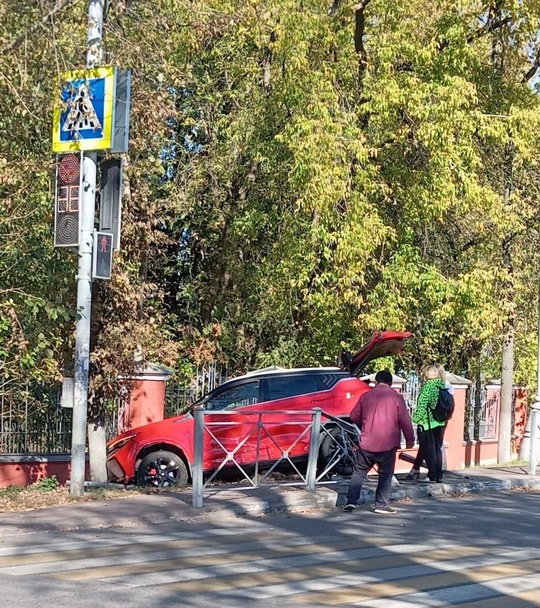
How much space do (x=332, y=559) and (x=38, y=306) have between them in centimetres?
628

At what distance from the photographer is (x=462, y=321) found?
67.1 ft

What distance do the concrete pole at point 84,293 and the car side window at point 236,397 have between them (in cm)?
303

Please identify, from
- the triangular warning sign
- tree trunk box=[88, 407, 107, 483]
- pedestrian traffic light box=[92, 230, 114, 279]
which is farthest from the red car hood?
A: the triangular warning sign

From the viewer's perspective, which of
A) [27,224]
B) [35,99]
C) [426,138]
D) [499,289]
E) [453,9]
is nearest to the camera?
[35,99]

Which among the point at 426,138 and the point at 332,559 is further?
the point at 426,138

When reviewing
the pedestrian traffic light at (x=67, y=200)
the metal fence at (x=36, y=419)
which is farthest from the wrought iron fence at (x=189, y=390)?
the pedestrian traffic light at (x=67, y=200)

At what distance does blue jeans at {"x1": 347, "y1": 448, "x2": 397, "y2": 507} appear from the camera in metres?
12.7

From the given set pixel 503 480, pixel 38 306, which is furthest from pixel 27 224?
pixel 503 480

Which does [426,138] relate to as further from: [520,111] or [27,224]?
[27,224]

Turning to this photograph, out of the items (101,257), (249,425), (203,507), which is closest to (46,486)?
(249,425)

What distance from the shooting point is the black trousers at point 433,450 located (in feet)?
52.0

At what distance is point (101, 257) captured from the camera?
1325cm

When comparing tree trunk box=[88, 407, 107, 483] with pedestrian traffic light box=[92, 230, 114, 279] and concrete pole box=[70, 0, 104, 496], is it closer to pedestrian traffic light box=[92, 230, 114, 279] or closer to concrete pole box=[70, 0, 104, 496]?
concrete pole box=[70, 0, 104, 496]

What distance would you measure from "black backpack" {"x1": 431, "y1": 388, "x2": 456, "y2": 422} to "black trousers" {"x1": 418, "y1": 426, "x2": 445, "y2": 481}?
204mm
